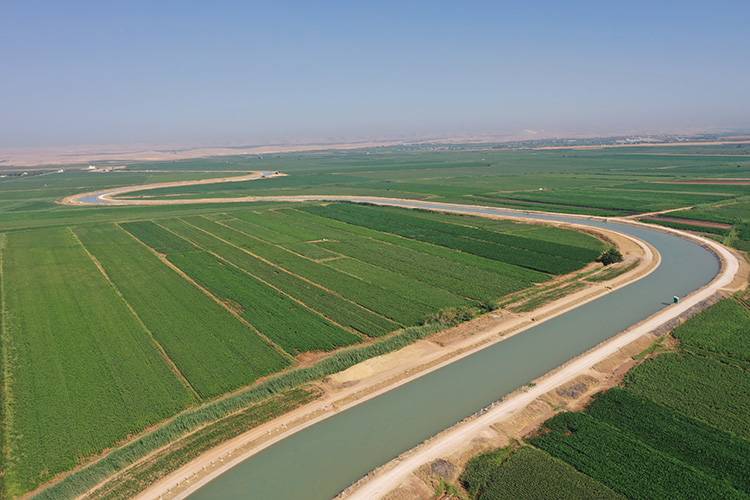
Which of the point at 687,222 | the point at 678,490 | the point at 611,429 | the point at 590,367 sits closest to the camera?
the point at 678,490

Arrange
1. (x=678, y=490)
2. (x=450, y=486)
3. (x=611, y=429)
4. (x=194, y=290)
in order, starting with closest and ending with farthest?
(x=678, y=490), (x=450, y=486), (x=611, y=429), (x=194, y=290)

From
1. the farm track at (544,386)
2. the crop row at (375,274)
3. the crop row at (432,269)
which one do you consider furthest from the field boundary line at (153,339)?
the crop row at (432,269)

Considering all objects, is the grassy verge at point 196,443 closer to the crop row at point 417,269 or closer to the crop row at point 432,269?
the crop row at point 417,269

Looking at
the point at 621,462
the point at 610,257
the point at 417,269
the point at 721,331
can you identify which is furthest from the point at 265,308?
the point at 610,257

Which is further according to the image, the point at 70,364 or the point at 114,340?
the point at 114,340

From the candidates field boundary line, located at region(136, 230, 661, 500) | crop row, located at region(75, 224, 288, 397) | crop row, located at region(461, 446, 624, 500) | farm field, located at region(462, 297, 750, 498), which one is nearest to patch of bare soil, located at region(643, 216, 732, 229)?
field boundary line, located at region(136, 230, 661, 500)

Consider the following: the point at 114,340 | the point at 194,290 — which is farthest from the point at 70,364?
the point at 194,290

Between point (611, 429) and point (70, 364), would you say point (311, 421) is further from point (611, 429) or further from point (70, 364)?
point (70, 364)
